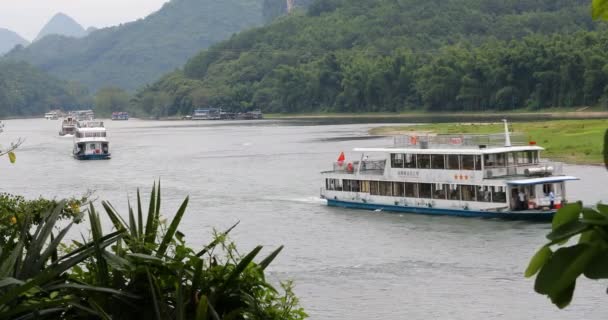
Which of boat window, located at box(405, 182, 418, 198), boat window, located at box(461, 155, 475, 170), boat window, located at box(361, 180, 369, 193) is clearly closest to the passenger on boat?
boat window, located at box(461, 155, 475, 170)

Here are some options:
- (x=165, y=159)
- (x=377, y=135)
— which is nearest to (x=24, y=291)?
(x=165, y=159)

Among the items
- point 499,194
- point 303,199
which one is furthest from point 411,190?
point 303,199

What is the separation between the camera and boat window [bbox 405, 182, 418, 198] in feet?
148

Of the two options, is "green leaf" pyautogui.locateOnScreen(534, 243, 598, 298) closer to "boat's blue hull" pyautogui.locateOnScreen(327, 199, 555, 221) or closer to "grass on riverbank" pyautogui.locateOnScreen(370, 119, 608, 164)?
"boat's blue hull" pyautogui.locateOnScreen(327, 199, 555, 221)

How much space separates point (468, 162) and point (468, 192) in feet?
4.30

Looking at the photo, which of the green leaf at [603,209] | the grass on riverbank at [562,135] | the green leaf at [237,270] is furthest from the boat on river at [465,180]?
the green leaf at [603,209]

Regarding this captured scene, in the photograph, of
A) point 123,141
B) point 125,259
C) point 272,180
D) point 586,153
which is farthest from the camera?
point 123,141

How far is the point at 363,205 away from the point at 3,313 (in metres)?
40.1

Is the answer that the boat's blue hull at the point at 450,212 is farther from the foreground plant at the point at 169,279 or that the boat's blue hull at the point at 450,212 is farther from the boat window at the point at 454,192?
the foreground plant at the point at 169,279

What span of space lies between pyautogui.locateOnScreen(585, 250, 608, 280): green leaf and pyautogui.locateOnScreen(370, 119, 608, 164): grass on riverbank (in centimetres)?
5042

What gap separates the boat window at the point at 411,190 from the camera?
45.0m

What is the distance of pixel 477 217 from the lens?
138 feet

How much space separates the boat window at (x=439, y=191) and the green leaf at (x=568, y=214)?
1633 inches

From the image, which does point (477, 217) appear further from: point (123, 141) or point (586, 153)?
point (123, 141)
